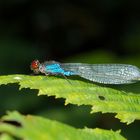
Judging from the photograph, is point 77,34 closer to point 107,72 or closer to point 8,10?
point 8,10

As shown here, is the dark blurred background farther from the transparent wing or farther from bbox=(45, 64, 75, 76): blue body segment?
bbox=(45, 64, 75, 76): blue body segment

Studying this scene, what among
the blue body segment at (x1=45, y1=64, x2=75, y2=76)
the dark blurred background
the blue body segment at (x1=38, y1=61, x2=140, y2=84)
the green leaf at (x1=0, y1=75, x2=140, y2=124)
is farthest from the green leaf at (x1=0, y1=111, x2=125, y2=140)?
the dark blurred background

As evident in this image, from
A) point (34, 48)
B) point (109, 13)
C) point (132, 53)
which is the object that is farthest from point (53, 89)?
point (109, 13)

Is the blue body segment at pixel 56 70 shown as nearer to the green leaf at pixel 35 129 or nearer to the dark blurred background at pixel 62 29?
the green leaf at pixel 35 129

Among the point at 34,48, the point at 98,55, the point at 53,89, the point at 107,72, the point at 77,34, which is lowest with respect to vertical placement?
the point at 53,89

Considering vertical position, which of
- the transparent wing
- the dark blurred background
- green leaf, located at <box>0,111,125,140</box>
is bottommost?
green leaf, located at <box>0,111,125,140</box>

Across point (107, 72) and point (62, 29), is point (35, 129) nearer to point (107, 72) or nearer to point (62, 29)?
point (107, 72)

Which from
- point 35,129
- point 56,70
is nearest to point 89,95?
point 56,70

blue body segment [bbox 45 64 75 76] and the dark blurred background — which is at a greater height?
the dark blurred background
